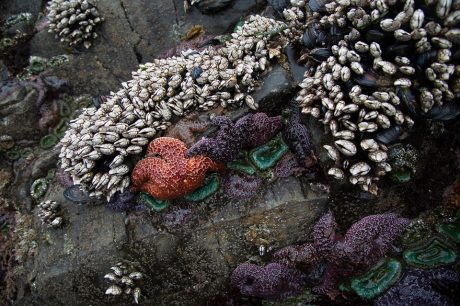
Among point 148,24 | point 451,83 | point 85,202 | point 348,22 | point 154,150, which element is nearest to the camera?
point 451,83

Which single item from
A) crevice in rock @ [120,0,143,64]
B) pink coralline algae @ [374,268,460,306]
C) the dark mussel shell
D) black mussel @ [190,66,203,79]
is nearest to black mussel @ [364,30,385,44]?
the dark mussel shell

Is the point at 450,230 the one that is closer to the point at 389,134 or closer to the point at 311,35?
the point at 389,134

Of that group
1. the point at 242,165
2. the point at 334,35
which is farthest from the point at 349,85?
the point at 242,165

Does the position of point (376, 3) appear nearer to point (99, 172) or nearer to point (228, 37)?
point (228, 37)

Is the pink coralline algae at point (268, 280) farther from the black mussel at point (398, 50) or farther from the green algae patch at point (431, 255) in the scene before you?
the black mussel at point (398, 50)

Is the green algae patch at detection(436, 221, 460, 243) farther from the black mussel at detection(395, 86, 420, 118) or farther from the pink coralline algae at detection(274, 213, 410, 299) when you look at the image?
the black mussel at detection(395, 86, 420, 118)

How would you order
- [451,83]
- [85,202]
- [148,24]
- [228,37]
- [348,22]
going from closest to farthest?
1. [451,83]
2. [348,22]
3. [85,202]
4. [228,37]
5. [148,24]

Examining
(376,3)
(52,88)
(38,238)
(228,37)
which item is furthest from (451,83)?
(52,88)

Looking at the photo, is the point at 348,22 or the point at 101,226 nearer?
the point at 348,22
